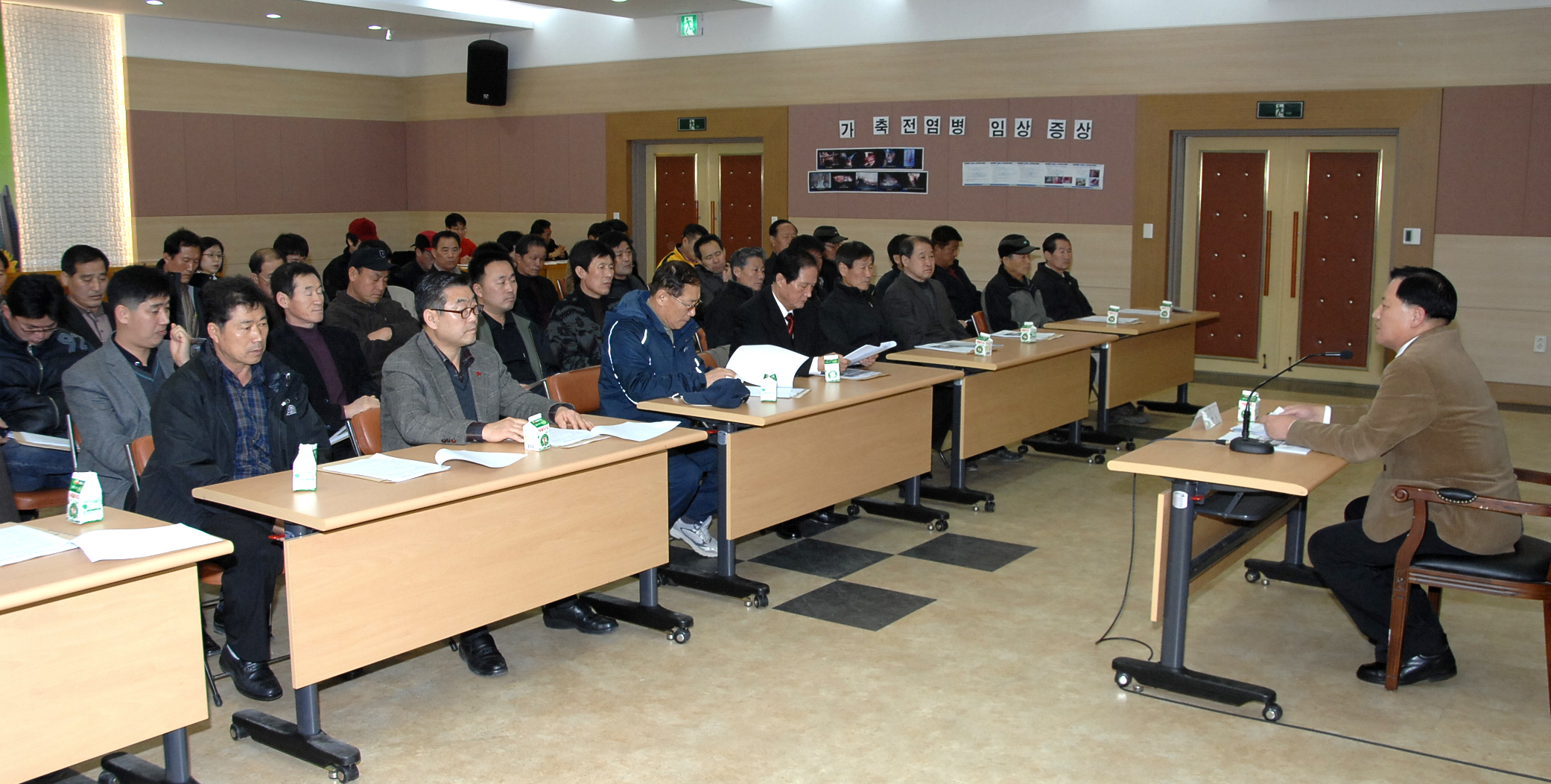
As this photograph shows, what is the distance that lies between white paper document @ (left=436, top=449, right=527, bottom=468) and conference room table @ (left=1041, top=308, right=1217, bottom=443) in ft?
14.8

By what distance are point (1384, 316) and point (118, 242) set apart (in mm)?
12067

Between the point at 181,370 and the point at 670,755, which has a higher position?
the point at 181,370

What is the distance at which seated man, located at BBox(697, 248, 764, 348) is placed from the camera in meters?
6.72

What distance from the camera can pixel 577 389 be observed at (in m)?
5.04

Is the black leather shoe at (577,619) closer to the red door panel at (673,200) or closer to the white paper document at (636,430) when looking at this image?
the white paper document at (636,430)

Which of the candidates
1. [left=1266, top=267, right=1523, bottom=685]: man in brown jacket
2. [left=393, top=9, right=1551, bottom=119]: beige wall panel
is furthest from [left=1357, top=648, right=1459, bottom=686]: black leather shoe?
[left=393, top=9, right=1551, bottom=119]: beige wall panel

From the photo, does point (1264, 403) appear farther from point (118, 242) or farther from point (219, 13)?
point (118, 242)

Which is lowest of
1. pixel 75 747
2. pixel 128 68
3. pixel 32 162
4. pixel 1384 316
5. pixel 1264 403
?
pixel 75 747

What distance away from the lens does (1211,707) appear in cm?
376

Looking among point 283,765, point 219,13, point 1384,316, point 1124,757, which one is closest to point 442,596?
point 283,765

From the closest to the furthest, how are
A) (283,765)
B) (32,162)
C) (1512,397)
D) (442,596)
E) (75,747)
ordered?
(75,747), (283,765), (442,596), (1512,397), (32,162)

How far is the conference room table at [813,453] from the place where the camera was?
15.4 ft

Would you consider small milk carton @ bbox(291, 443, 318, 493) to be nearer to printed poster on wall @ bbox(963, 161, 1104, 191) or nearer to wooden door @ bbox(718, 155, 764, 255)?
printed poster on wall @ bbox(963, 161, 1104, 191)

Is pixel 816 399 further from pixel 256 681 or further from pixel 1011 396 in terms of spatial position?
pixel 256 681
